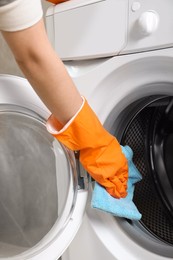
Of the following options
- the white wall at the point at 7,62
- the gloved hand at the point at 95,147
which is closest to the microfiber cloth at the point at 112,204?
the gloved hand at the point at 95,147

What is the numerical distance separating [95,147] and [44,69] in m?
0.24

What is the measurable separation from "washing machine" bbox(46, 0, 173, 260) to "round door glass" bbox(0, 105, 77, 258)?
9cm

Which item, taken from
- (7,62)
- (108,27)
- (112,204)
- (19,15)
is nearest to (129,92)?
(108,27)

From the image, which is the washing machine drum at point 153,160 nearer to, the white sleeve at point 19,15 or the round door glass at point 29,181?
the round door glass at point 29,181

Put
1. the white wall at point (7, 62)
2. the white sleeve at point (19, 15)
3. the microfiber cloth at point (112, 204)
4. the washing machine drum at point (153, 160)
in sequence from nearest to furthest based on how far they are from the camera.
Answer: the white sleeve at point (19, 15)
the microfiber cloth at point (112, 204)
the washing machine drum at point (153, 160)
the white wall at point (7, 62)

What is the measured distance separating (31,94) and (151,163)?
409mm

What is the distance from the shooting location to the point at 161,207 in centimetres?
100

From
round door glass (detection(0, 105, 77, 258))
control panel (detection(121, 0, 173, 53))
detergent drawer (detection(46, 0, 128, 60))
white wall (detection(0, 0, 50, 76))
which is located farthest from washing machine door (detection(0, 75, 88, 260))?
white wall (detection(0, 0, 50, 76))

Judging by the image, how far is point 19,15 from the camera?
1.73ft

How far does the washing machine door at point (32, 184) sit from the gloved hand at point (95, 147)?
87 mm

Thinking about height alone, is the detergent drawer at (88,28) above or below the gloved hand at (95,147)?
above

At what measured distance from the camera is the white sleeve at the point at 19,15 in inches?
20.3

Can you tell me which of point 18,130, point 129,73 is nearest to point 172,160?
point 129,73

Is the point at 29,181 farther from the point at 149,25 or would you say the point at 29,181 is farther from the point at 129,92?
the point at 149,25
